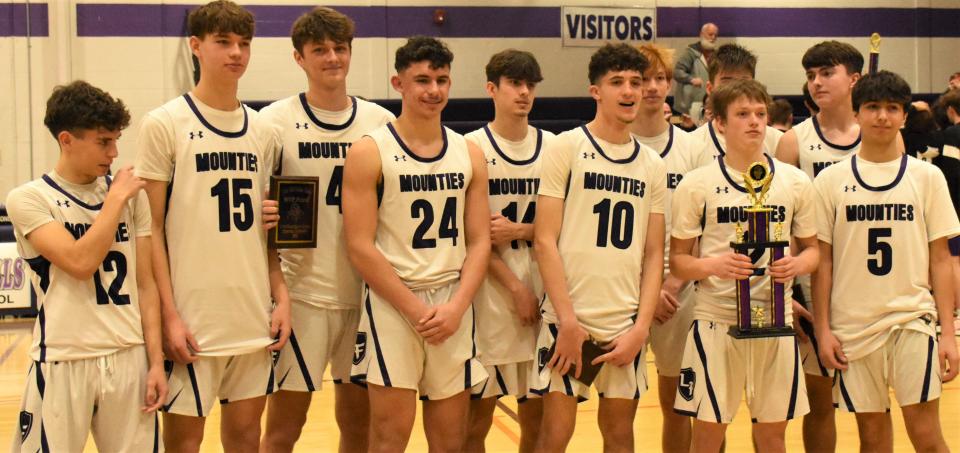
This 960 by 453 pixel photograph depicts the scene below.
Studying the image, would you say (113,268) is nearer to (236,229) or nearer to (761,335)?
(236,229)

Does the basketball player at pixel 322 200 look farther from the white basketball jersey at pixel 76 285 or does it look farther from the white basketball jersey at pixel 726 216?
the white basketball jersey at pixel 726 216

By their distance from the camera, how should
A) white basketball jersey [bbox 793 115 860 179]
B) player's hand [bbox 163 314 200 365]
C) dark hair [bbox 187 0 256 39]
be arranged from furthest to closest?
1. white basketball jersey [bbox 793 115 860 179]
2. dark hair [bbox 187 0 256 39]
3. player's hand [bbox 163 314 200 365]

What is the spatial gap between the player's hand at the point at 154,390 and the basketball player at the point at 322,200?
605 mm

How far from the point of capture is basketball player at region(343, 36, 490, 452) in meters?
4.12

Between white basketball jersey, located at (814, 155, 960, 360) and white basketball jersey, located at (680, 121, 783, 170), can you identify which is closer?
white basketball jersey, located at (814, 155, 960, 360)

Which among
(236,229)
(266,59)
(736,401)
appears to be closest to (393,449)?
(236,229)

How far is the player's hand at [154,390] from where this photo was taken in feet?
12.5

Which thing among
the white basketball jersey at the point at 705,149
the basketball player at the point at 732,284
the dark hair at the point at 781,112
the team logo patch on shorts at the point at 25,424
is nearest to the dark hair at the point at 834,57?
the white basketball jersey at the point at 705,149

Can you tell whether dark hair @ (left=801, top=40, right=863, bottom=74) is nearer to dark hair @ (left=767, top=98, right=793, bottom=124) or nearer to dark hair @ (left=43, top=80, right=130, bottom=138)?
dark hair @ (left=767, top=98, right=793, bottom=124)

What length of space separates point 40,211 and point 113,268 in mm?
330

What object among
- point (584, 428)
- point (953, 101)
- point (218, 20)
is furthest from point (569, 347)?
point (953, 101)

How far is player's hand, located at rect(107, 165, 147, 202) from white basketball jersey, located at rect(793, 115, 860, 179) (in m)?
2.97

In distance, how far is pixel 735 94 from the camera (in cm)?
440

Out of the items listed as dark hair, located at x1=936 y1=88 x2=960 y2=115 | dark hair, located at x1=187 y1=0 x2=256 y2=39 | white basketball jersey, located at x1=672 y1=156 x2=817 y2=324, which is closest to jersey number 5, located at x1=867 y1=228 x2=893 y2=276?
white basketball jersey, located at x1=672 y1=156 x2=817 y2=324
